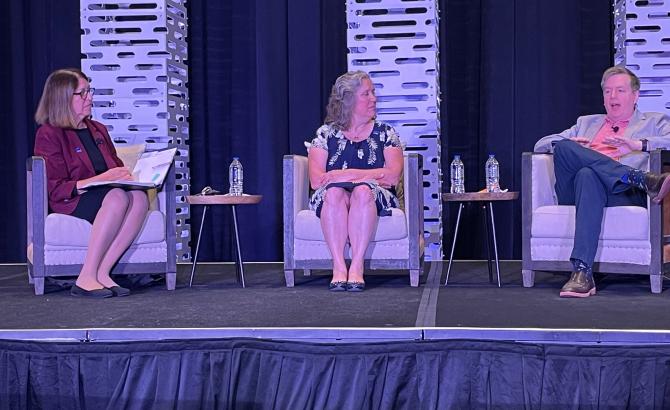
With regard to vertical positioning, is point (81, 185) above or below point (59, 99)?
below

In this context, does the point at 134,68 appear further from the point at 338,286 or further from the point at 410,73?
the point at 338,286

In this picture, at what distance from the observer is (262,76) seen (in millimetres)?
5312

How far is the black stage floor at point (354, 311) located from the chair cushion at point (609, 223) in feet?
0.77

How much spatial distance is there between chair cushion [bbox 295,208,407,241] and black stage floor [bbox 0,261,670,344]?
23 centimetres

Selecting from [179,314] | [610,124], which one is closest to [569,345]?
[179,314]

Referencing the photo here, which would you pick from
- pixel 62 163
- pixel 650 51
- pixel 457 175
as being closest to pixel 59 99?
pixel 62 163

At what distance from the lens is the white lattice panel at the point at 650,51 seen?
454 cm

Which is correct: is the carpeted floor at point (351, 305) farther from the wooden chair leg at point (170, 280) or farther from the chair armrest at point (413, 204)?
the chair armrest at point (413, 204)

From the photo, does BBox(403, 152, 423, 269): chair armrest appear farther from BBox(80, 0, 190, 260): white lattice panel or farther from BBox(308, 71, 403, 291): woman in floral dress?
BBox(80, 0, 190, 260): white lattice panel

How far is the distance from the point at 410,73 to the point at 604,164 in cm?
174

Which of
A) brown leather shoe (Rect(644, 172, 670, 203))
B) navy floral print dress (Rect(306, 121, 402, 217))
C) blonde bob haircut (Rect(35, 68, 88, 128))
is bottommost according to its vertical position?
brown leather shoe (Rect(644, 172, 670, 203))

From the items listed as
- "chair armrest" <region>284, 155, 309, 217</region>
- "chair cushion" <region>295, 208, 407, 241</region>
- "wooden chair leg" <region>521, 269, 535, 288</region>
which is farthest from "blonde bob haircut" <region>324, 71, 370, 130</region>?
"wooden chair leg" <region>521, 269, 535, 288</region>

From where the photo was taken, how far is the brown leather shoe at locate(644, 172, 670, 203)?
312 cm

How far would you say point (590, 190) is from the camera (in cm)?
329
